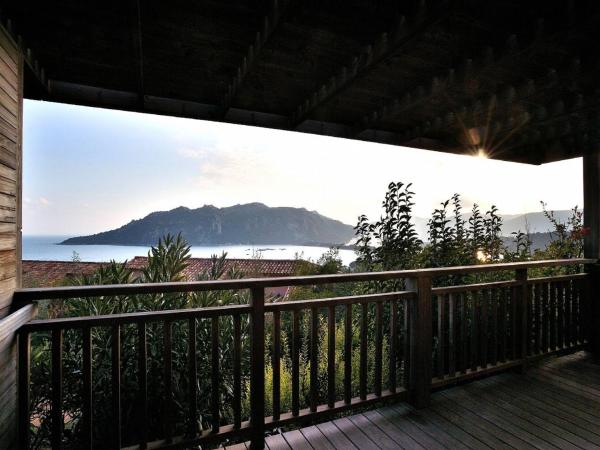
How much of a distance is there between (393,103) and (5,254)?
9.31ft

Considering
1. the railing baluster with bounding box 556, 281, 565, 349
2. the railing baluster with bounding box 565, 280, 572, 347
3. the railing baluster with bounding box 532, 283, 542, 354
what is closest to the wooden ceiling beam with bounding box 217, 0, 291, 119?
the railing baluster with bounding box 532, 283, 542, 354

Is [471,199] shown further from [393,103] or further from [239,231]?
[239,231]

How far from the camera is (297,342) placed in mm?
2111

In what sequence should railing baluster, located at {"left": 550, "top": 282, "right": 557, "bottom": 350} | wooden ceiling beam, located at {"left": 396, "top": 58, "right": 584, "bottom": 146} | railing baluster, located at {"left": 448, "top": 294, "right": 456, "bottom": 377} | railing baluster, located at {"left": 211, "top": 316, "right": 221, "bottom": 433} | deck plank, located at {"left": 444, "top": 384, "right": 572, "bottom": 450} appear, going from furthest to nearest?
railing baluster, located at {"left": 550, "top": 282, "right": 557, "bottom": 350} → railing baluster, located at {"left": 448, "top": 294, "right": 456, "bottom": 377} → wooden ceiling beam, located at {"left": 396, "top": 58, "right": 584, "bottom": 146} → deck plank, located at {"left": 444, "top": 384, "right": 572, "bottom": 450} → railing baluster, located at {"left": 211, "top": 316, "right": 221, "bottom": 433}

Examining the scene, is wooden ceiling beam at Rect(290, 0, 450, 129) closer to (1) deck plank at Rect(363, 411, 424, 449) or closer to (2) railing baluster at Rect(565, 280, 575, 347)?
(1) deck plank at Rect(363, 411, 424, 449)

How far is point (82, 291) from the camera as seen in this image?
158 centimetres

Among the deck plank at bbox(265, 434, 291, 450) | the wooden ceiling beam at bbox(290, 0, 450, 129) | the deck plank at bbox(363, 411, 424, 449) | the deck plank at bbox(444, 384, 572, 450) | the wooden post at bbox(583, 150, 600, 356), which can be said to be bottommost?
the deck plank at bbox(444, 384, 572, 450)

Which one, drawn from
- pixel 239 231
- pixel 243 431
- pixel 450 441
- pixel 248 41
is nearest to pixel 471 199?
pixel 450 441

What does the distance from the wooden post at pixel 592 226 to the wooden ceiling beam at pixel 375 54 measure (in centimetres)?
349

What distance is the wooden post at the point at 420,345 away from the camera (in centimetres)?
245

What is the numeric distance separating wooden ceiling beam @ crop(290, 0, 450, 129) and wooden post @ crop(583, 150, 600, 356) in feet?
11.4

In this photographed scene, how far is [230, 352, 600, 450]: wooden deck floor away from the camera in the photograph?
2008 mm

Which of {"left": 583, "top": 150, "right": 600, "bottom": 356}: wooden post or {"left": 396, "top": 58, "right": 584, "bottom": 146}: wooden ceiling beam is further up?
{"left": 396, "top": 58, "right": 584, "bottom": 146}: wooden ceiling beam

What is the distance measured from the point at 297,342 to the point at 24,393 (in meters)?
1.45
